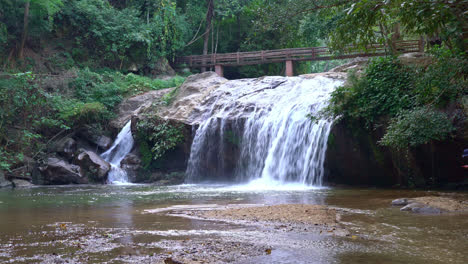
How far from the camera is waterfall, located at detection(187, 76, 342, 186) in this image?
1347 centimetres

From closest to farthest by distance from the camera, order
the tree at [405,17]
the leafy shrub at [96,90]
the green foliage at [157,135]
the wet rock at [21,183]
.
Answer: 1. the tree at [405,17]
2. the wet rock at [21,183]
3. the green foliage at [157,135]
4. the leafy shrub at [96,90]

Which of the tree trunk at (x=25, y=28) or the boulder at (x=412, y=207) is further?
the tree trunk at (x=25, y=28)

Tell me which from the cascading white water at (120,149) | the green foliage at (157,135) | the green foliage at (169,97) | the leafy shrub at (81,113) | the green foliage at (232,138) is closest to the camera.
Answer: the green foliage at (232,138)

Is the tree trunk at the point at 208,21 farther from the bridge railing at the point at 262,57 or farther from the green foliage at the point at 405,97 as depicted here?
the green foliage at the point at 405,97

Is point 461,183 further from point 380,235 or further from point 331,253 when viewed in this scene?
point 331,253

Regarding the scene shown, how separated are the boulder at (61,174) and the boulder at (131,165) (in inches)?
63.3

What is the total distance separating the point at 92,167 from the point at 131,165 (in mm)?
1567

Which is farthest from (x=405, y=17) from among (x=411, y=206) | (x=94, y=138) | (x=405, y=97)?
(x=94, y=138)

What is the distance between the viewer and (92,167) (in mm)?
16922

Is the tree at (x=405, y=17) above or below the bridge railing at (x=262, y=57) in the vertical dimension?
below

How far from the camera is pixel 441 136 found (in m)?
10.1

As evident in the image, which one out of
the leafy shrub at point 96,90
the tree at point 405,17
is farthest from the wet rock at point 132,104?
the tree at point 405,17

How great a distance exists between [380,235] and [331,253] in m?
1.09

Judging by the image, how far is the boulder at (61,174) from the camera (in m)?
16.8
